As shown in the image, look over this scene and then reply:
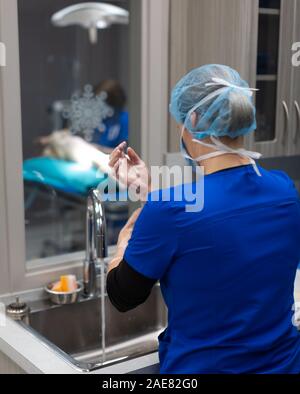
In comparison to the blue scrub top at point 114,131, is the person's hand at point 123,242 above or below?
below

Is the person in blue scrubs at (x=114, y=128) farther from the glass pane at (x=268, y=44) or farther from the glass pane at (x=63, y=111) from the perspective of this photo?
the glass pane at (x=268, y=44)

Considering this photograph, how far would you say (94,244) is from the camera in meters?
1.75

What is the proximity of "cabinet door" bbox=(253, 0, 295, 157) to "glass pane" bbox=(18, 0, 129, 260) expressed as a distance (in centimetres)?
165

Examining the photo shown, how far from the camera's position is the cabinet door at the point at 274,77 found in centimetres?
183

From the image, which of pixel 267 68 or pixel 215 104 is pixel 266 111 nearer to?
pixel 267 68

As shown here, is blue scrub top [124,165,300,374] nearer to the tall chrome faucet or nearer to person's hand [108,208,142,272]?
person's hand [108,208,142,272]

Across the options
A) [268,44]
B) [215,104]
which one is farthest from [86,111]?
[215,104]

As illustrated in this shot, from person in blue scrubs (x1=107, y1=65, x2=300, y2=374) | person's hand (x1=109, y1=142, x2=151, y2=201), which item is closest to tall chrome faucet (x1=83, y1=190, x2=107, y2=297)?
person's hand (x1=109, y1=142, x2=151, y2=201)

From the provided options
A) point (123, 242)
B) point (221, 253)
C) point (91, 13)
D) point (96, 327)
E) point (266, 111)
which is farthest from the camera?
point (91, 13)

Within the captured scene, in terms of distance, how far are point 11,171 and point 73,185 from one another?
1.87m

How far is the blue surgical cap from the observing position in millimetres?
1122

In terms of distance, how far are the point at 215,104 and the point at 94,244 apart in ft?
2.48

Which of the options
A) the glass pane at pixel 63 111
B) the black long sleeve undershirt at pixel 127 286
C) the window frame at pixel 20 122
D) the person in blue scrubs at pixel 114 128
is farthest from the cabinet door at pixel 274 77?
the glass pane at pixel 63 111

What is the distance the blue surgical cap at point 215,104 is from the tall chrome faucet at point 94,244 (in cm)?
50
